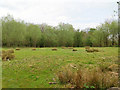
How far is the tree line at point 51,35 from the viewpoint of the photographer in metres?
36.9

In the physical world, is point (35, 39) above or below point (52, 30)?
below

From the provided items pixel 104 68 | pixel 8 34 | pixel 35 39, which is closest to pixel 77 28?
pixel 35 39

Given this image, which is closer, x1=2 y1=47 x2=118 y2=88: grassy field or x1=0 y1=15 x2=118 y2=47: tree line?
x1=2 y1=47 x2=118 y2=88: grassy field

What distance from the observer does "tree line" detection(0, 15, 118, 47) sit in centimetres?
3688

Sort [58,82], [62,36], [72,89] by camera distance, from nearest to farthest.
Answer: [72,89] < [58,82] < [62,36]

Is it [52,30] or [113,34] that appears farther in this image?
[52,30]

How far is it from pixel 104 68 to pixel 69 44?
149 ft

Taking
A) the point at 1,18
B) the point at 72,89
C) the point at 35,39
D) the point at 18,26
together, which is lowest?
the point at 72,89

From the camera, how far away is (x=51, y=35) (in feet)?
159

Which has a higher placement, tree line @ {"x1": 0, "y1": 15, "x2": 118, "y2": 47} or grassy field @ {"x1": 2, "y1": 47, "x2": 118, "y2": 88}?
tree line @ {"x1": 0, "y1": 15, "x2": 118, "y2": 47}

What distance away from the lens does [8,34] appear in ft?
119

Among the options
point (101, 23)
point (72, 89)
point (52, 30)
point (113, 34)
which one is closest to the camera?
point (72, 89)

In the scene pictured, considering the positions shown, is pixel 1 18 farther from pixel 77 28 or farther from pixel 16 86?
pixel 16 86

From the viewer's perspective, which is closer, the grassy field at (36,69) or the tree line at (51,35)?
the grassy field at (36,69)
